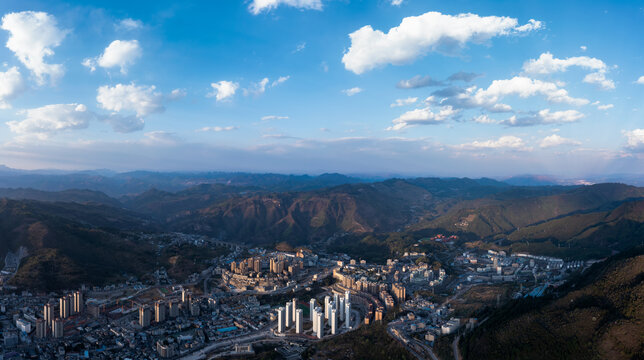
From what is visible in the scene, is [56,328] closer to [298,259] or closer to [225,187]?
[298,259]

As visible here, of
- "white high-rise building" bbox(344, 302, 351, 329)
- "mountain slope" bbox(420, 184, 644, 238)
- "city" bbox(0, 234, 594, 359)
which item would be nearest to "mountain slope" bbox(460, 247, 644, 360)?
"city" bbox(0, 234, 594, 359)

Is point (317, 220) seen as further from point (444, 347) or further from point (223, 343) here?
point (444, 347)

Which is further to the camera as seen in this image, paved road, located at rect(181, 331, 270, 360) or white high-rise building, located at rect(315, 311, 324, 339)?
white high-rise building, located at rect(315, 311, 324, 339)

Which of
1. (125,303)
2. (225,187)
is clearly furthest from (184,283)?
(225,187)

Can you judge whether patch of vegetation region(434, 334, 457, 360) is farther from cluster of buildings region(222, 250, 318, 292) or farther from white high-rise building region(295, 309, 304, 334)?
cluster of buildings region(222, 250, 318, 292)

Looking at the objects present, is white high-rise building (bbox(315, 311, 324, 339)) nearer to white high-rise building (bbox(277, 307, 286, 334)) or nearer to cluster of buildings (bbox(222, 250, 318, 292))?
white high-rise building (bbox(277, 307, 286, 334))

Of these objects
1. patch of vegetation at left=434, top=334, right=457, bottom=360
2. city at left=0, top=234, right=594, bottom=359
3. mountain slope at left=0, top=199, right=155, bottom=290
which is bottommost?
city at left=0, top=234, right=594, bottom=359

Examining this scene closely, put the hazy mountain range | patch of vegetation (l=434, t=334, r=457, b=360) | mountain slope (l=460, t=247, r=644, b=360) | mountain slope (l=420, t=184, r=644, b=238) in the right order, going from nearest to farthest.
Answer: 1. mountain slope (l=460, t=247, r=644, b=360)
2. patch of vegetation (l=434, t=334, r=457, b=360)
3. the hazy mountain range
4. mountain slope (l=420, t=184, r=644, b=238)

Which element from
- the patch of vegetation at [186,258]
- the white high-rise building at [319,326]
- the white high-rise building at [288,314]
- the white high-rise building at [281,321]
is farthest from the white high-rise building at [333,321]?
the patch of vegetation at [186,258]

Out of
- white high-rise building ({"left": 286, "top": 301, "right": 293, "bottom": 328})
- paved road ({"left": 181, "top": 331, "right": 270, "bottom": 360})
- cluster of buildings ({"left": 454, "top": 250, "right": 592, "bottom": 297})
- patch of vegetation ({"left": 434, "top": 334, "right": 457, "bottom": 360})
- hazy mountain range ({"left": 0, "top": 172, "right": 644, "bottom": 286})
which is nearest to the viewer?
patch of vegetation ({"left": 434, "top": 334, "right": 457, "bottom": 360})

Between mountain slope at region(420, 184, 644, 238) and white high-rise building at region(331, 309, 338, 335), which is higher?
mountain slope at region(420, 184, 644, 238)
